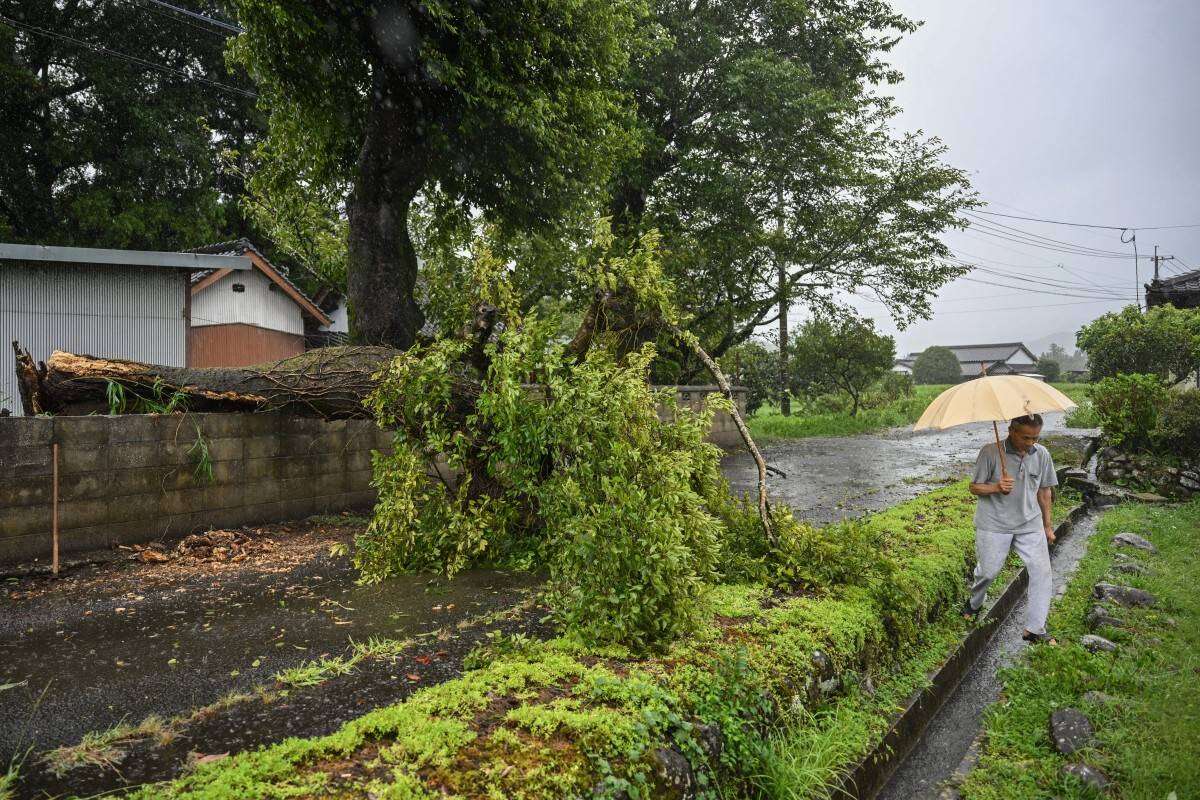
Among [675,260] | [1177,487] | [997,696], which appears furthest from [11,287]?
[1177,487]

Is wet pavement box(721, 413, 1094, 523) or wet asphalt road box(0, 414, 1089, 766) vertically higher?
wet pavement box(721, 413, 1094, 523)

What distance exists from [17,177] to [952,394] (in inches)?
914

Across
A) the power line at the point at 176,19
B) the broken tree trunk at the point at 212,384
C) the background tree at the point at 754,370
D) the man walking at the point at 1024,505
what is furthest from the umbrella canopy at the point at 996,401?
the power line at the point at 176,19

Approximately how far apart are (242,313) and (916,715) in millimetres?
15704

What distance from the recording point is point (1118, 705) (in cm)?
377

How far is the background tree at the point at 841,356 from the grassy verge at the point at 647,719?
1756 centimetres

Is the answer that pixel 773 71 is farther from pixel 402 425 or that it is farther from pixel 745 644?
pixel 745 644

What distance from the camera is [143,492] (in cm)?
587

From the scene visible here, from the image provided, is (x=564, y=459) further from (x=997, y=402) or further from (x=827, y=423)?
(x=827, y=423)

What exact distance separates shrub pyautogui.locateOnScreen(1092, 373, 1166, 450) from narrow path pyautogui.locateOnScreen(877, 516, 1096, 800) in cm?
664

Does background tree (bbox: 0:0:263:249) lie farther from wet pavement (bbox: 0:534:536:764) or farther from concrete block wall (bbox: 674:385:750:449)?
wet pavement (bbox: 0:534:536:764)

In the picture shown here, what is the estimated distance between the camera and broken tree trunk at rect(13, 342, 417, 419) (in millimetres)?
5891

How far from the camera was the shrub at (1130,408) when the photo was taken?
34.5 ft

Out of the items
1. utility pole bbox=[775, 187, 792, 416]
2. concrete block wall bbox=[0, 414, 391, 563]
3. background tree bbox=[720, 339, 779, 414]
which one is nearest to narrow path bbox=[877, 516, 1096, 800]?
concrete block wall bbox=[0, 414, 391, 563]
